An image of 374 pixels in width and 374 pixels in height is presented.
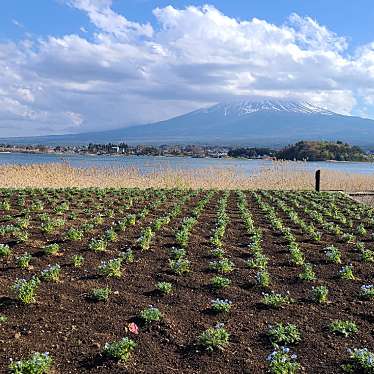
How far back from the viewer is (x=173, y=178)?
80.1 ft

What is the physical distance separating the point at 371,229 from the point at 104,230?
21.4 feet

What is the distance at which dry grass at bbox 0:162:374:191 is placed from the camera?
22.6 metres

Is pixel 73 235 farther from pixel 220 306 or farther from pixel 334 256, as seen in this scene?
pixel 334 256

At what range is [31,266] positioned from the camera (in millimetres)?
7703

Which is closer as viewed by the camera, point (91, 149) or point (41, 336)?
point (41, 336)

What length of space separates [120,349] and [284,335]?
5.94ft

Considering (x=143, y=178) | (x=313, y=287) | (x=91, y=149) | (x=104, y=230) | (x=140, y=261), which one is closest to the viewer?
(x=313, y=287)

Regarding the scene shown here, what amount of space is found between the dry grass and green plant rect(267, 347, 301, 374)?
18.6 meters

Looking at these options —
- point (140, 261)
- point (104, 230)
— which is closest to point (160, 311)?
point (140, 261)

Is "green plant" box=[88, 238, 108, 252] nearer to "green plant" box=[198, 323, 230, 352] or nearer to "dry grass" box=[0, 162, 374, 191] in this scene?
"green plant" box=[198, 323, 230, 352]

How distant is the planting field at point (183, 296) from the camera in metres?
5.07

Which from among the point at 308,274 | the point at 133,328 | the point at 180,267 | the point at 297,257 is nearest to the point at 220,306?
the point at 133,328

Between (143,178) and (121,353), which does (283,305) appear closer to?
(121,353)

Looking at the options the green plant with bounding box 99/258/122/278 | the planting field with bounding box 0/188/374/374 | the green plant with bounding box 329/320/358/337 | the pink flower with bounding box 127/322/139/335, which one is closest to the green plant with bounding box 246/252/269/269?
the planting field with bounding box 0/188/374/374
